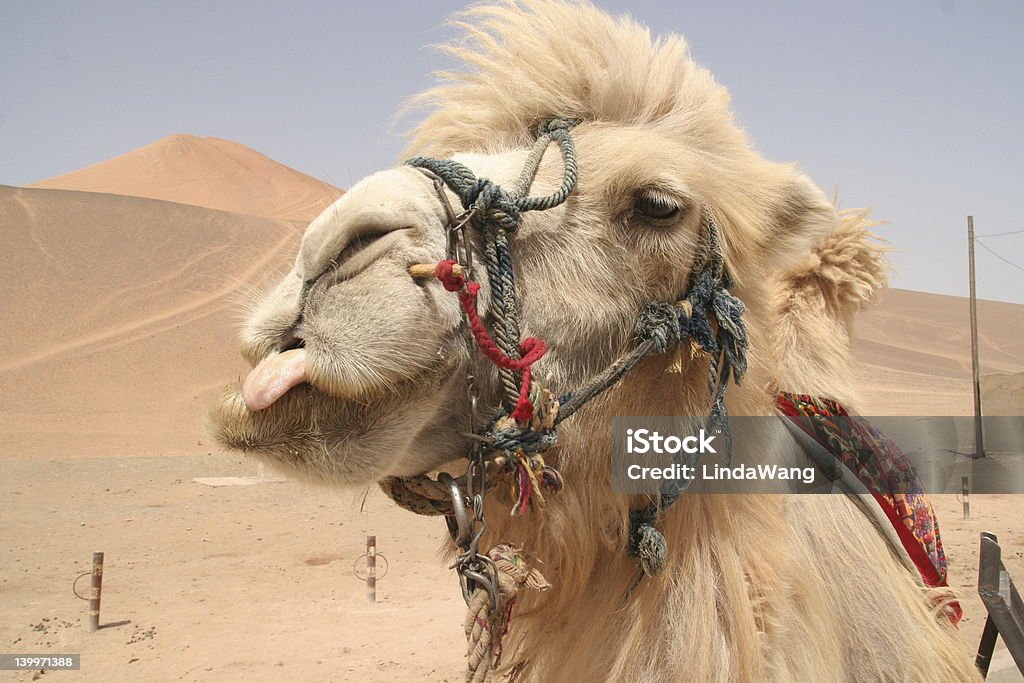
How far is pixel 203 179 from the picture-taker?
87.3m

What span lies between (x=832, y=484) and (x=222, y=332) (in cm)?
3096

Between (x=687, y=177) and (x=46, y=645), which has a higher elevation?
(x=687, y=177)

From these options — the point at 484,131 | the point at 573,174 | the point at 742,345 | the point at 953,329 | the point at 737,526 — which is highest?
the point at 953,329

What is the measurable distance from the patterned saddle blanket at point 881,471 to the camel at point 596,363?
8 centimetres

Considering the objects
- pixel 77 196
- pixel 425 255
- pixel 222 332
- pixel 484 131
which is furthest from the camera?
pixel 77 196

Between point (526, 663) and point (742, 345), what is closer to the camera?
point (742, 345)

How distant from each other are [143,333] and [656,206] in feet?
106

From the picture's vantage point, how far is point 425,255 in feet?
5.58

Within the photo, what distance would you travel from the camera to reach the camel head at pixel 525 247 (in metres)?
1.66

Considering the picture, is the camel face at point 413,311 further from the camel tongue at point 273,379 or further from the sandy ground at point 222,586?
the sandy ground at point 222,586

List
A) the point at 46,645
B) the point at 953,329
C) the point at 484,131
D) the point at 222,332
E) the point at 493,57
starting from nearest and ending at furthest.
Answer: the point at 484,131 → the point at 493,57 → the point at 46,645 → the point at 222,332 → the point at 953,329

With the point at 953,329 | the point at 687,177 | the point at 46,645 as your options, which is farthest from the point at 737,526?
the point at 953,329

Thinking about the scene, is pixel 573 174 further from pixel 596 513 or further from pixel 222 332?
pixel 222 332

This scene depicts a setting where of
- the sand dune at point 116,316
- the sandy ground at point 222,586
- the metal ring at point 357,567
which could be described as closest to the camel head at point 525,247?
the sandy ground at point 222,586
